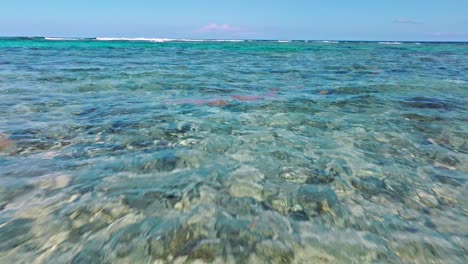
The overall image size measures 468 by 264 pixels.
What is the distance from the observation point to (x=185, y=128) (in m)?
5.35

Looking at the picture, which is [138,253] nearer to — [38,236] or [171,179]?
[38,236]

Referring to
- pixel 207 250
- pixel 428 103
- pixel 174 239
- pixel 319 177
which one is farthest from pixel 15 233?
pixel 428 103

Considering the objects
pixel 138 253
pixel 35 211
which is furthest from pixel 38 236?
pixel 138 253

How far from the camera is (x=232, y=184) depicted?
341cm

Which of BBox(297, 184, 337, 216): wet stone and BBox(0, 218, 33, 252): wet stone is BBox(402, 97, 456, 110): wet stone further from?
BBox(0, 218, 33, 252): wet stone

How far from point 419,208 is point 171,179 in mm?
2415

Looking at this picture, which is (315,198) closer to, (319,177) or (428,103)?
(319,177)

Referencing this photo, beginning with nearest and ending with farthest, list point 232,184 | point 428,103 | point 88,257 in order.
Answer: point 88,257, point 232,184, point 428,103

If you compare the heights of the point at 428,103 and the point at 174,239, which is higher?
the point at 174,239

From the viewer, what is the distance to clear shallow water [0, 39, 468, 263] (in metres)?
2.41

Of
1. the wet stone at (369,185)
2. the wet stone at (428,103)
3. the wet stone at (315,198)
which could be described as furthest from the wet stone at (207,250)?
the wet stone at (428,103)

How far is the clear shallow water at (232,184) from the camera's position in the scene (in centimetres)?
241

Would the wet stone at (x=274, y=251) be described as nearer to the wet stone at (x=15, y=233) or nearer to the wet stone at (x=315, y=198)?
the wet stone at (x=315, y=198)

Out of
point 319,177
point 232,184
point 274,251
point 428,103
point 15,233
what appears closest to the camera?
point 274,251
